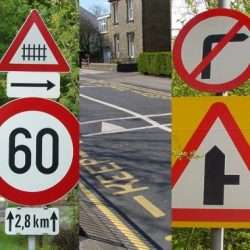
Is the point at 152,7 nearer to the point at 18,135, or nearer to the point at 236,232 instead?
the point at 18,135

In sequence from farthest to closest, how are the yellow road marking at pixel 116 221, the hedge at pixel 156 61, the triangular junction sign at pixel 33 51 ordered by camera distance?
the yellow road marking at pixel 116 221
the hedge at pixel 156 61
the triangular junction sign at pixel 33 51

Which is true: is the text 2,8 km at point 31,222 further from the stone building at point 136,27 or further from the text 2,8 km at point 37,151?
the stone building at point 136,27

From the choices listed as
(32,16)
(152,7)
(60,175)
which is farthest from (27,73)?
(152,7)

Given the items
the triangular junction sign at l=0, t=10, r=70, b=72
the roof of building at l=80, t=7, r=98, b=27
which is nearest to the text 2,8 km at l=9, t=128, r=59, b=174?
the triangular junction sign at l=0, t=10, r=70, b=72

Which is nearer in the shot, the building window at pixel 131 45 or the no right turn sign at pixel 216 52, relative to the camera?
the no right turn sign at pixel 216 52

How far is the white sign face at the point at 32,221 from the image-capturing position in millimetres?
3018

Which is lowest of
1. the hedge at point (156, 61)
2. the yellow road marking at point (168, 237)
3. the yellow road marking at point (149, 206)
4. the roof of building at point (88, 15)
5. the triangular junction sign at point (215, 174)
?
the yellow road marking at point (168, 237)

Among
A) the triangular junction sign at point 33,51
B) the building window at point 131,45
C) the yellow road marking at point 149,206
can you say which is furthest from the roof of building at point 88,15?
the yellow road marking at point 149,206

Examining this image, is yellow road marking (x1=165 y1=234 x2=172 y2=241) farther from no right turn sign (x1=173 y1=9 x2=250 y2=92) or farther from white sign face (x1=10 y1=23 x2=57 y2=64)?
white sign face (x1=10 y1=23 x2=57 y2=64)

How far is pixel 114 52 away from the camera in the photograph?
3990 millimetres

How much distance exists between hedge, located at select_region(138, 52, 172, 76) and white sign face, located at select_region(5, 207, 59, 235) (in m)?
1.17

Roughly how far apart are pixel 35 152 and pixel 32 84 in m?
0.41

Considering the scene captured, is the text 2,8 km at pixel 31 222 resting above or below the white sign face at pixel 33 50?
below

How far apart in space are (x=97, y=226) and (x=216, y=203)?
1.51 meters
